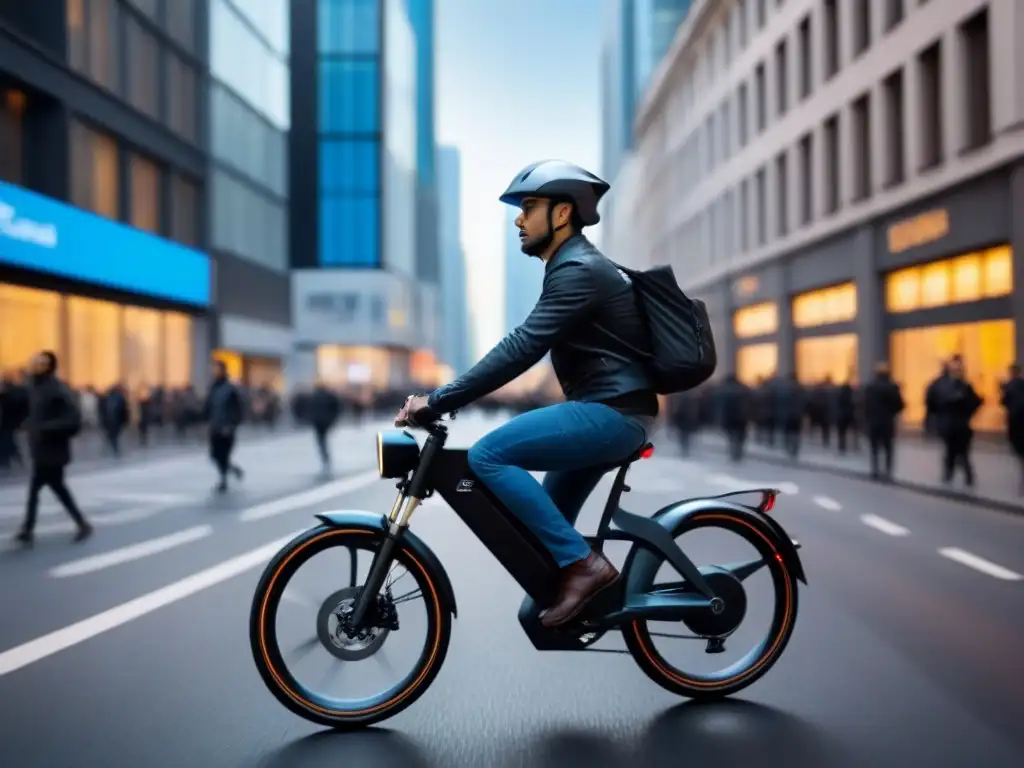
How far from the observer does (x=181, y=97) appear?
4069cm

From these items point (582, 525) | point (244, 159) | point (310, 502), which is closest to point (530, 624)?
point (582, 525)

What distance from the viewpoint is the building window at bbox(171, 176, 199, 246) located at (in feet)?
132

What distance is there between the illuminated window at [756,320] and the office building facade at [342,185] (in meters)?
42.3

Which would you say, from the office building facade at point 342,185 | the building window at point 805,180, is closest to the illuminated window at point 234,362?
the building window at point 805,180

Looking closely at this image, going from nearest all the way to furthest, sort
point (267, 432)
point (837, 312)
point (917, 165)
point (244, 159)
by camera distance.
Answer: point (917, 165)
point (837, 312)
point (267, 432)
point (244, 159)

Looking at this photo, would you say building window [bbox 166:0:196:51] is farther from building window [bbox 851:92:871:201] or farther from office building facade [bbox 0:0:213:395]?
building window [bbox 851:92:871:201]

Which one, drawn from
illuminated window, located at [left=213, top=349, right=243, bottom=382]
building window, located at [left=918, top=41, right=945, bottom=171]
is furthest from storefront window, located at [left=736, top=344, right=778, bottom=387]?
illuminated window, located at [left=213, top=349, right=243, bottom=382]

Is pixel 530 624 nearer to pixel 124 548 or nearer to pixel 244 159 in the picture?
pixel 124 548

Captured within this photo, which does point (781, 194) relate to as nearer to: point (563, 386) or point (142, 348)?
point (142, 348)

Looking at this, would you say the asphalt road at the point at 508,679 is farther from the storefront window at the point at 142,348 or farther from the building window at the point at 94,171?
the storefront window at the point at 142,348

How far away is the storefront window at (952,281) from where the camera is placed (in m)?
22.3

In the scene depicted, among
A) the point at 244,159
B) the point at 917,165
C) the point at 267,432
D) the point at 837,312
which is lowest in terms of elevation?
the point at 267,432

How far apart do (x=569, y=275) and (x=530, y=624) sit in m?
1.25

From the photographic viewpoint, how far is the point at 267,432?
43156 millimetres
